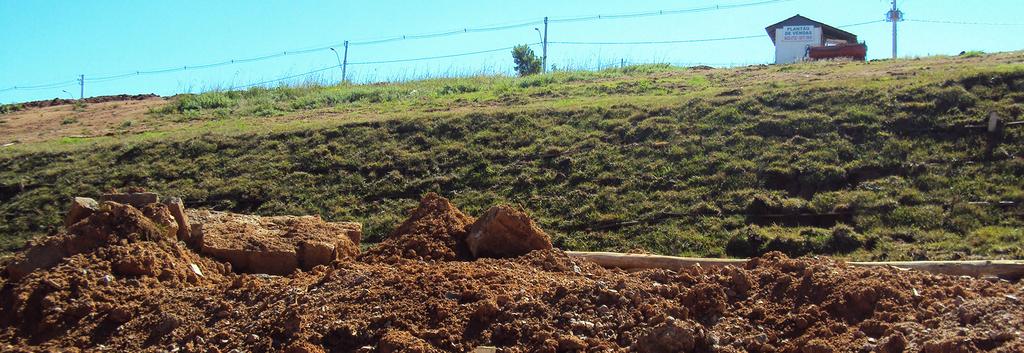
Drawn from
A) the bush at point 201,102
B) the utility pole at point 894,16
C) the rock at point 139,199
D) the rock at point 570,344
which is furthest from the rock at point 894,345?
the utility pole at point 894,16

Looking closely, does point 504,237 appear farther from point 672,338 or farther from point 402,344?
point 672,338

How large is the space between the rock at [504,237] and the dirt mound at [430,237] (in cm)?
14

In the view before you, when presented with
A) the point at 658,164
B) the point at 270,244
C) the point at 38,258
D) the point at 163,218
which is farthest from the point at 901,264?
the point at 658,164

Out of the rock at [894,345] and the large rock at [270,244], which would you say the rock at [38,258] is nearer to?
the large rock at [270,244]

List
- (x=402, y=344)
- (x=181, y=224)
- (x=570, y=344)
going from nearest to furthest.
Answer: (x=570, y=344) < (x=402, y=344) < (x=181, y=224)

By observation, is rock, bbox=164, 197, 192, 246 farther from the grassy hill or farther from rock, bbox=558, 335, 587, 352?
the grassy hill

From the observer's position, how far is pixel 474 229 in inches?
281

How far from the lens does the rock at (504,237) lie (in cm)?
698

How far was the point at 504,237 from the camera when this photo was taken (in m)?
7.00

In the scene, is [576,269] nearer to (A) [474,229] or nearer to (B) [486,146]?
(A) [474,229]

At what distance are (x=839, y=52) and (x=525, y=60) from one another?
902 cm

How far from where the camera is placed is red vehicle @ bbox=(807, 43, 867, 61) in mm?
22359

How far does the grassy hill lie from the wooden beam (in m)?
2.74

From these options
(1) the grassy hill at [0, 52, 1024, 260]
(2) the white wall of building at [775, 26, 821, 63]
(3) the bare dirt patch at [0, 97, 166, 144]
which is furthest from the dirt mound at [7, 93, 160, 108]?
(2) the white wall of building at [775, 26, 821, 63]
